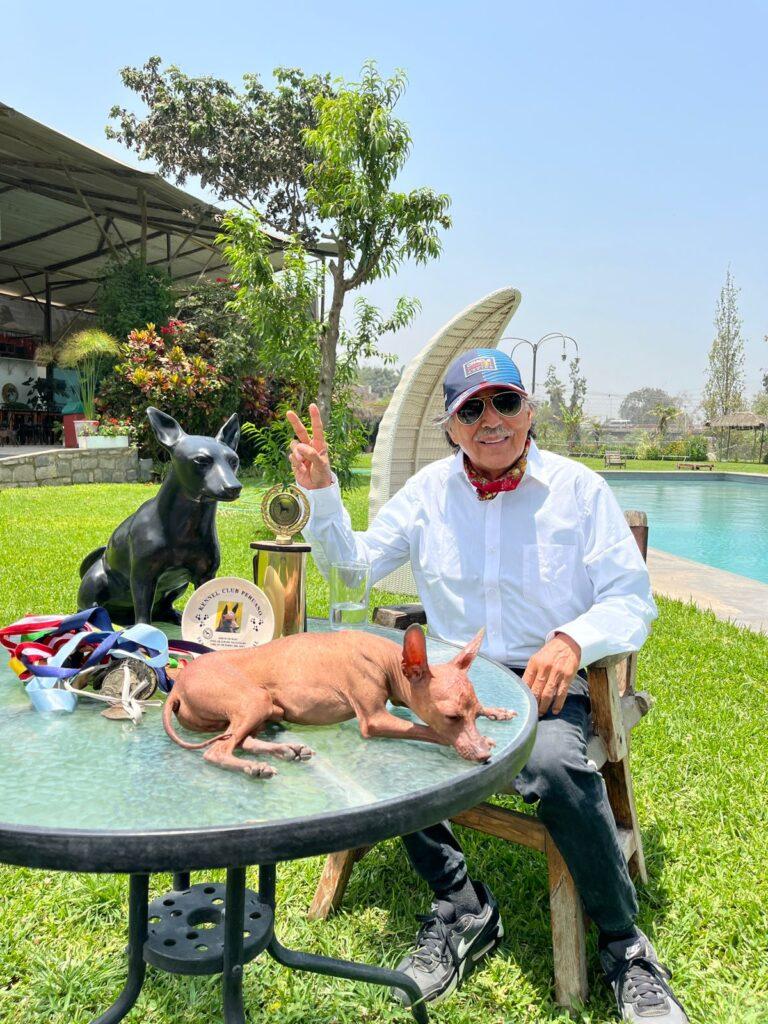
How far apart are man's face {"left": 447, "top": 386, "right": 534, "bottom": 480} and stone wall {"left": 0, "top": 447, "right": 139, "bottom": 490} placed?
378 inches

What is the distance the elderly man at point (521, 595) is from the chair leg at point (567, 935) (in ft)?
0.11

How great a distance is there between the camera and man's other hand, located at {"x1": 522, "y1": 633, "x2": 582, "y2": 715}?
1.58 m

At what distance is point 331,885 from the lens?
76.8 inches

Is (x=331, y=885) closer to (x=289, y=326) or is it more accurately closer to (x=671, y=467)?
(x=289, y=326)

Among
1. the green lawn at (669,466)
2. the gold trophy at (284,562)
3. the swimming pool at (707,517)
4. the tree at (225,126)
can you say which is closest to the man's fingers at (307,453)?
the gold trophy at (284,562)

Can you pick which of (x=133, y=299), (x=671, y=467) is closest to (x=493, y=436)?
(x=133, y=299)

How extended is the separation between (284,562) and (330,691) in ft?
1.62

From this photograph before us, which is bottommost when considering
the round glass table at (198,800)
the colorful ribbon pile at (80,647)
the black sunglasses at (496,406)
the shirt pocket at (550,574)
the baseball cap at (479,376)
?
the round glass table at (198,800)

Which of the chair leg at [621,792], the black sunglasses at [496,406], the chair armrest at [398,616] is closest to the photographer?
the black sunglasses at [496,406]

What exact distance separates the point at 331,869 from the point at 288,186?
19.1m

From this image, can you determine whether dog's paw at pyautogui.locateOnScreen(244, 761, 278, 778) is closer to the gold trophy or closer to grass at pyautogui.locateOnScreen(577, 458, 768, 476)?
the gold trophy

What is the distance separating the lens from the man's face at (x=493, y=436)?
1.83m

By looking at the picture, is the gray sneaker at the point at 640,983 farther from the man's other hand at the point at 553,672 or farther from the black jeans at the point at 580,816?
the man's other hand at the point at 553,672

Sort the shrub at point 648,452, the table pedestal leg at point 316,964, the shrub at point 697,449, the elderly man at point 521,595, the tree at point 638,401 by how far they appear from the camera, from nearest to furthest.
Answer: the table pedestal leg at point 316,964 < the elderly man at point 521,595 < the shrub at point 697,449 < the shrub at point 648,452 < the tree at point 638,401
